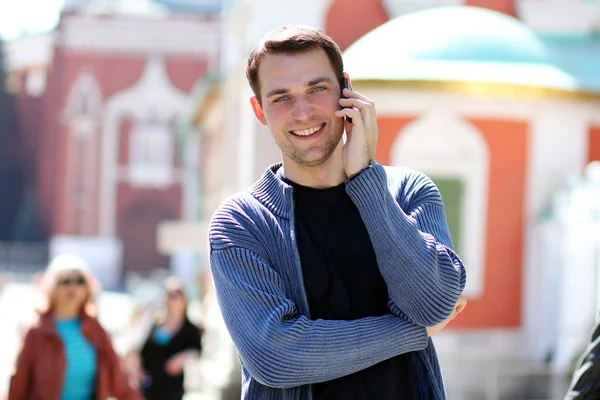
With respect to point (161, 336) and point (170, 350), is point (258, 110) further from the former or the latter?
point (161, 336)

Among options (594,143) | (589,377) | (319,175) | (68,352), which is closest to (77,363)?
(68,352)

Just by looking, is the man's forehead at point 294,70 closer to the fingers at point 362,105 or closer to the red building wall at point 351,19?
the fingers at point 362,105

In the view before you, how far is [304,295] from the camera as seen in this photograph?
7.93 feet

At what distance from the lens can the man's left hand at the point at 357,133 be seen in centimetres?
250

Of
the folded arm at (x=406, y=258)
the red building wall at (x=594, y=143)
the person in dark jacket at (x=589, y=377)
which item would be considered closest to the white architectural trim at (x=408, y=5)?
the red building wall at (x=594, y=143)

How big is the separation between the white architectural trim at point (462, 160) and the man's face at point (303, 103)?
9412 mm

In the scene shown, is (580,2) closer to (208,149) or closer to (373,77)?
(373,77)

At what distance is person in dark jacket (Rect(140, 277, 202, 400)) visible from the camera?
307 inches

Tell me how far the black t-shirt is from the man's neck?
0.28 feet

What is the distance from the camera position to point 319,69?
2496 millimetres

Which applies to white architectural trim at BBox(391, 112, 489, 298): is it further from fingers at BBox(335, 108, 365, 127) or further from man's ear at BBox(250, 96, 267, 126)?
fingers at BBox(335, 108, 365, 127)

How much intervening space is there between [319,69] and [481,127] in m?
9.68

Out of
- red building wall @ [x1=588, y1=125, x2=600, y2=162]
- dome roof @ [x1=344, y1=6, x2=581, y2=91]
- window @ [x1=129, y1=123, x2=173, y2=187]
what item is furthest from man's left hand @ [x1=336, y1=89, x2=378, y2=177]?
window @ [x1=129, y1=123, x2=173, y2=187]

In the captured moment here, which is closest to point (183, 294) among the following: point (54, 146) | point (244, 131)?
point (244, 131)
